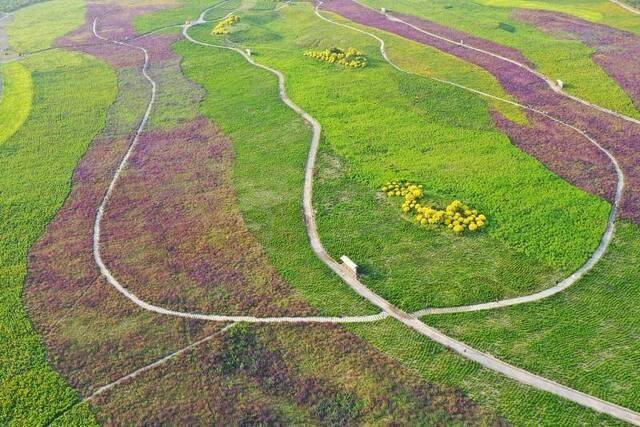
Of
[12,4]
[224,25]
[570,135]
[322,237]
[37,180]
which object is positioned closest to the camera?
[322,237]

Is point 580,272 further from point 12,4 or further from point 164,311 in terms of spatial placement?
point 12,4

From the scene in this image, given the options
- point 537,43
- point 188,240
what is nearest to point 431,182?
point 188,240

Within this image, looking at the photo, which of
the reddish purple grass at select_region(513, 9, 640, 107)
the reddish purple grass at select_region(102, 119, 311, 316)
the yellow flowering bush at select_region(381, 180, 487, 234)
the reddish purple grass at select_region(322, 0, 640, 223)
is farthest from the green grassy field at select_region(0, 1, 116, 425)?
the reddish purple grass at select_region(513, 9, 640, 107)

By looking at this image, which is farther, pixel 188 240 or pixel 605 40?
pixel 605 40

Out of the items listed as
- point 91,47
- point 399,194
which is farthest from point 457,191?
point 91,47

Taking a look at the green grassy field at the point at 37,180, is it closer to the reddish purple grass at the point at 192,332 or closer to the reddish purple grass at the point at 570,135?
the reddish purple grass at the point at 192,332

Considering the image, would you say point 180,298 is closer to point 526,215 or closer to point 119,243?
point 119,243

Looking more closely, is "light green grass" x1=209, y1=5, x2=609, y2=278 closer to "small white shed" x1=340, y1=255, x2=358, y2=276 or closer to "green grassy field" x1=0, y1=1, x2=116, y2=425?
"small white shed" x1=340, y1=255, x2=358, y2=276
